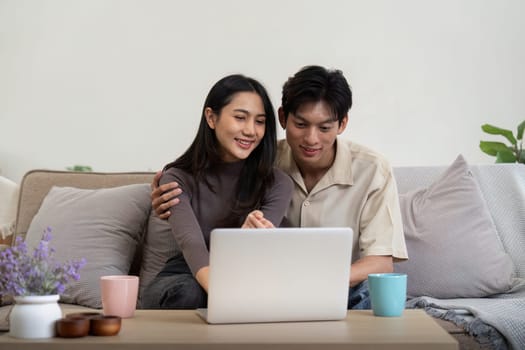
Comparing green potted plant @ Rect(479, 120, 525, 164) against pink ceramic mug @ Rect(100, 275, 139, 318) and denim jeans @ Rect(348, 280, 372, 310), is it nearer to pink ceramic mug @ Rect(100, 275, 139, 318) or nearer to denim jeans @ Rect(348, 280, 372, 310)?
denim jeans @ Rect(348, 280, 372, 310)

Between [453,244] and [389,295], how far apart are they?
0.87 metres

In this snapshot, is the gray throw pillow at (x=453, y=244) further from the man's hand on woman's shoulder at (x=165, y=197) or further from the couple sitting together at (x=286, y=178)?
the man's hand on woman's shoulder at (x=165, y=197)

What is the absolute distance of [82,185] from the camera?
2.69 m

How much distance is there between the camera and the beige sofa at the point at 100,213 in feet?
7.91

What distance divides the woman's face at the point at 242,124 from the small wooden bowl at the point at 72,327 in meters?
0.91

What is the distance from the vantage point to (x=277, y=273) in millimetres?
1508

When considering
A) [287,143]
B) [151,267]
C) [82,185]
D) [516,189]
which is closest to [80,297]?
[151,267]

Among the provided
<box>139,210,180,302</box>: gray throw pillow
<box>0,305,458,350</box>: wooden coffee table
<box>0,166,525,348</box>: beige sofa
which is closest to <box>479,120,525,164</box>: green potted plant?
<box>0,166,525,348</box>: beige sofa

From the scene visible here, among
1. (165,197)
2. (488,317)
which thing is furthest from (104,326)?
(488,317)

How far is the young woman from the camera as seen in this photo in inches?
84.8

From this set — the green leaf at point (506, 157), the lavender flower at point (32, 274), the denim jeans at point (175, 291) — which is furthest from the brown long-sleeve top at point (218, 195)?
the green leaf at point (506, 157)

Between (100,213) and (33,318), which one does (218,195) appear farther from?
(33,318)

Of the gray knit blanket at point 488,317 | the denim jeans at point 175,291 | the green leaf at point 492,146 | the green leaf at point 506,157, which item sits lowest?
the gray knit blanket at point 488,317

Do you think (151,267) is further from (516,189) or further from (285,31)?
(285,31)
